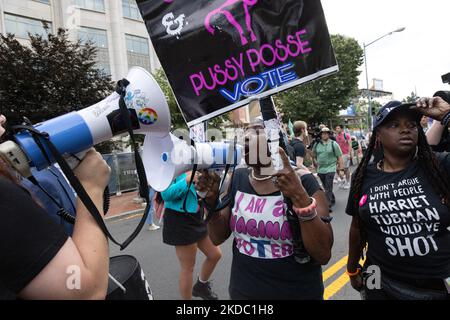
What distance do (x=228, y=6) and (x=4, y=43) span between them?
12634 mm

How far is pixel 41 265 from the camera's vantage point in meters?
0.92

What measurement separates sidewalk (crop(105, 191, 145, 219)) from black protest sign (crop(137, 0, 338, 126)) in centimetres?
808

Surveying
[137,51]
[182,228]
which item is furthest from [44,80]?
[137,51]

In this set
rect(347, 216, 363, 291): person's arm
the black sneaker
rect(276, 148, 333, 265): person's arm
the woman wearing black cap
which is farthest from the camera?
the black sneaker

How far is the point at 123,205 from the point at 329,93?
2144cm

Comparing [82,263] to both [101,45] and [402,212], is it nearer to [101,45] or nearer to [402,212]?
[402,212]

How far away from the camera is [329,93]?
2744cm

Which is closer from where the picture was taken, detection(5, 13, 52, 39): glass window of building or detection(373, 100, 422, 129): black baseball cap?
detection(373, 100, 422, 129): black baseball cap

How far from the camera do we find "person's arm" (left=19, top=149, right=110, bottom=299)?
928mm

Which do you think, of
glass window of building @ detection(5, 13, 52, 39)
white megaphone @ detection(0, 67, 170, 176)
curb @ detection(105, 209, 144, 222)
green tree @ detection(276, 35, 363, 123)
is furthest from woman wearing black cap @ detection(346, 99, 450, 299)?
green tree @ detection(276, 35, 363, 123)

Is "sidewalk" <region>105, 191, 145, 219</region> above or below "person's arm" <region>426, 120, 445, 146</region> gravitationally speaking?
below

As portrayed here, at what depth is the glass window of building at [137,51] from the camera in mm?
23844

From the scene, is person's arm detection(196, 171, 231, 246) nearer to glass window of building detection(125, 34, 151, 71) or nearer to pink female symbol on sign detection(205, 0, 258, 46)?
pink female symbol on sign detection(205, 0, 258, 46)
